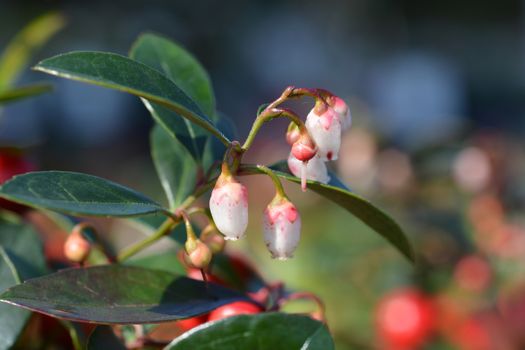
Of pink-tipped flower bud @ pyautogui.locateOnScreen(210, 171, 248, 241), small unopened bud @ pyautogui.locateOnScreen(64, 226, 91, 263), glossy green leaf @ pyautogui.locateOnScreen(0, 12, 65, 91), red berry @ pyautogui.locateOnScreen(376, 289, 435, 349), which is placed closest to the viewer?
pink-tipped flower bud @ pyautogui.locateOnScreen(210, 171, 248, 241)

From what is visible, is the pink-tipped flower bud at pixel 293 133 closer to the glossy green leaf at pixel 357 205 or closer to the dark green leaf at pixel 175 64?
the glossy green leaf at pixel 357 205

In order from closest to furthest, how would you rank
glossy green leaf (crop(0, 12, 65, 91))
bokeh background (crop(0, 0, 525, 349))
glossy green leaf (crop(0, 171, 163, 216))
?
glossy green leaf (crop(0, 171, 163, 216)) < glossy green leaf (crop(0, 12, 65, 91)) < bokeh background (crop(0, 0, 525, 349))

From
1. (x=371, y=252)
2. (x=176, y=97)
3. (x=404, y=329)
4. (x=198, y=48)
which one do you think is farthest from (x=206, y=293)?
(x=198, y=48)

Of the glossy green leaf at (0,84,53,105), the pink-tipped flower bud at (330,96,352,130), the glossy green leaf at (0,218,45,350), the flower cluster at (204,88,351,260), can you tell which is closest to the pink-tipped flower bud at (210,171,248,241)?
the flower cluster at (204,88,351,260)

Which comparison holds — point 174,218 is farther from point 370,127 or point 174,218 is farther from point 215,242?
point 370,127

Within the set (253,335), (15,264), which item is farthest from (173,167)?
(253,335)

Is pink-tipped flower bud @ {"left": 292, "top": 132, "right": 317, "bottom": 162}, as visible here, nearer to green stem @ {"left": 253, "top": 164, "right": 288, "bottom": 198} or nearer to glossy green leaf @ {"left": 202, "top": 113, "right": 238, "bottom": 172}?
green stem @ {"left": 253, "top": 164, "right": 288, "bottom": 198}

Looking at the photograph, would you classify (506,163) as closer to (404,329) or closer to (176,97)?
(404,329)
